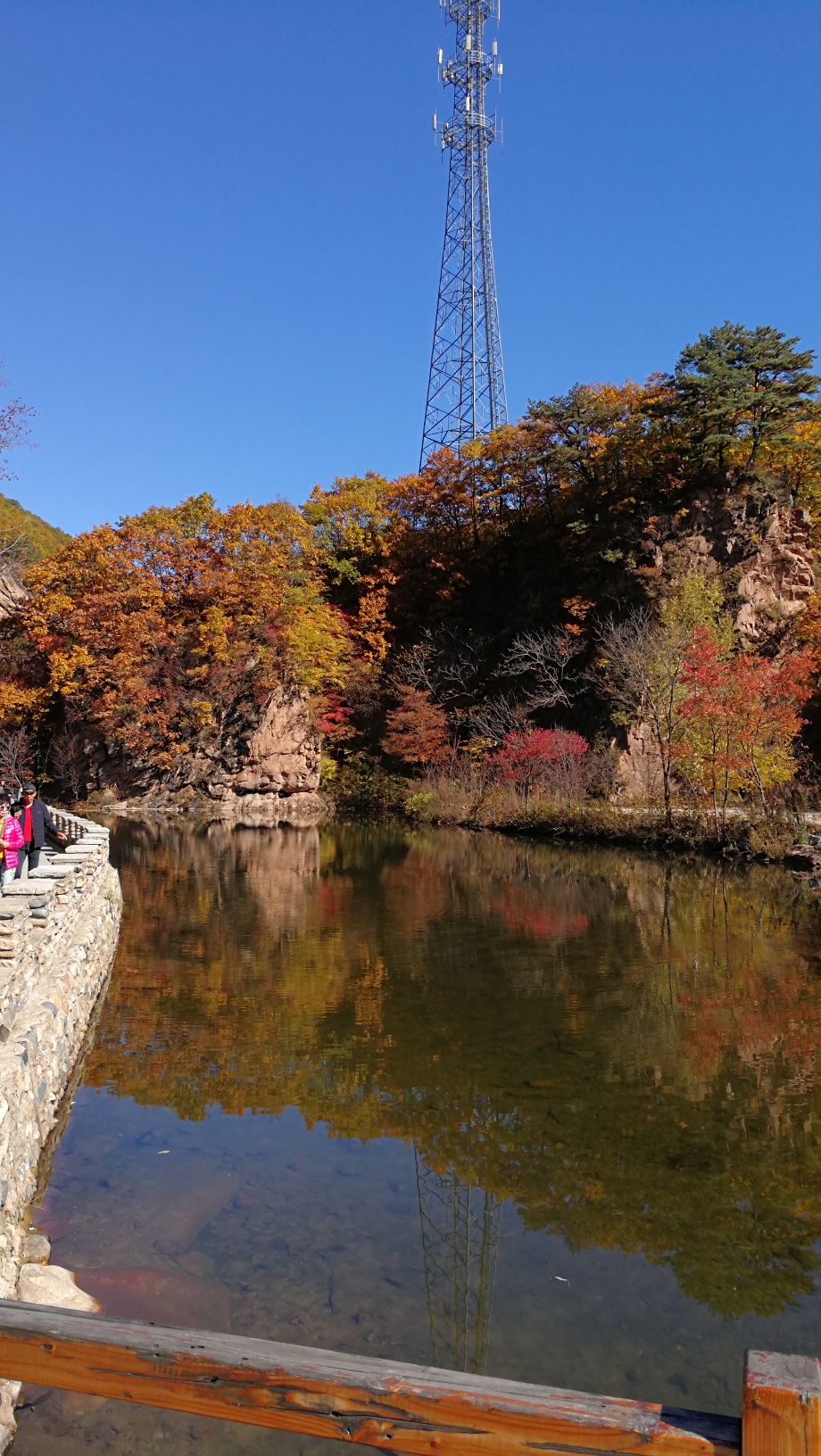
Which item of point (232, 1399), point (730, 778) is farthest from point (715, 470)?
point (232, 1399)

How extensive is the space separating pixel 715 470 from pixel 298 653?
17997 millimetres

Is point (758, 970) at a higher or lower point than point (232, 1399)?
lower

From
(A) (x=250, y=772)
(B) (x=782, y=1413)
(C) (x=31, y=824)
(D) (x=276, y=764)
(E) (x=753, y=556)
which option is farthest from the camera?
(D) (x=276, y=764)

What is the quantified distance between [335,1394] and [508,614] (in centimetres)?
4025

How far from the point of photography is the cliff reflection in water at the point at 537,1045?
283 inches

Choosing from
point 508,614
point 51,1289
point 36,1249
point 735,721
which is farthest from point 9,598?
point 51,1289

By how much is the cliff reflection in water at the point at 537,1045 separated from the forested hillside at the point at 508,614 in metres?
9.87

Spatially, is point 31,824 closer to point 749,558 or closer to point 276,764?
point 749,558

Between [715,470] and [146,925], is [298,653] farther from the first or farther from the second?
[146,925]

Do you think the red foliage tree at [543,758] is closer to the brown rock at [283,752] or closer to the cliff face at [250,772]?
the cliff face at [250,772]

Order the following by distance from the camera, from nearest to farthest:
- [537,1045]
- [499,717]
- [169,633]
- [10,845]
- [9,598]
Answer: [537,1045]
[10,845]
[499,717]
[169,633]
[9,598]

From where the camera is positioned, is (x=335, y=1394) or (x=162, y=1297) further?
(x=162, y=1297)

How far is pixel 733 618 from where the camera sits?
3238 centimetres

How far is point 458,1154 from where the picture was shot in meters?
8.07
